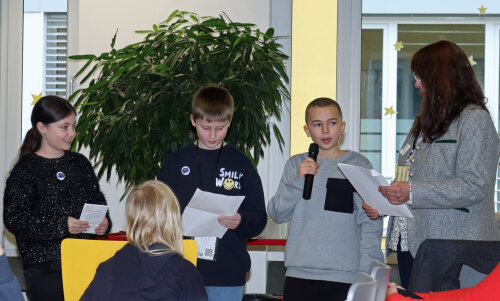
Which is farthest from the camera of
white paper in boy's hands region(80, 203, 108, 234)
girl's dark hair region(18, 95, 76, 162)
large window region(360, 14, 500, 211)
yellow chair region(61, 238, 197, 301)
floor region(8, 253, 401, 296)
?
large window region(360, 14, 500, 211)

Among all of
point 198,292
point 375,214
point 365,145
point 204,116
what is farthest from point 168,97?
point 365,145

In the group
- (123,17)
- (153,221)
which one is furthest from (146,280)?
(123,17)

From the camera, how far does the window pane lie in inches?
201

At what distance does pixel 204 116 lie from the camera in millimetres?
2764

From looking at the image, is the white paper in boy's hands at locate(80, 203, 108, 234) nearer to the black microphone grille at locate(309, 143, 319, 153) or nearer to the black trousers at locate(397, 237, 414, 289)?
the black microphone grille at locate(309, 143, 319, 153)

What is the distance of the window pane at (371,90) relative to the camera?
5095mm

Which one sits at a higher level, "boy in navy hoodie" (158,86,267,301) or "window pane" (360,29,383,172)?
"window pane" (360,29,383,172)

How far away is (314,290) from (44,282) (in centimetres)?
116

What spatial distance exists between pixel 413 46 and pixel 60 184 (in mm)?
3230

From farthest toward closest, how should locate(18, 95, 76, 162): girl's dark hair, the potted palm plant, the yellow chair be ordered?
1. the potted palm plant
2. locate(18, 95, 76, 162): girl's dark hair
3. the yellow chair

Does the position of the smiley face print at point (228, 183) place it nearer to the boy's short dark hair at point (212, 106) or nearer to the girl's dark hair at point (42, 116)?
the boy's short dark hair at point (212, 106)

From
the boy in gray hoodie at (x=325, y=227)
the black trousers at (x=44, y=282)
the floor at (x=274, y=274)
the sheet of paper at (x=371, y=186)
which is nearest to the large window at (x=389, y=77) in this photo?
the floor at (x=274, y=274)

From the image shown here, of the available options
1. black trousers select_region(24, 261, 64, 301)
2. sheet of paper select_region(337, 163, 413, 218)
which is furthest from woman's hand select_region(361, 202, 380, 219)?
black trousers select_region(24, 261, 64, 301)

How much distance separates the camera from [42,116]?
9.65 ft
